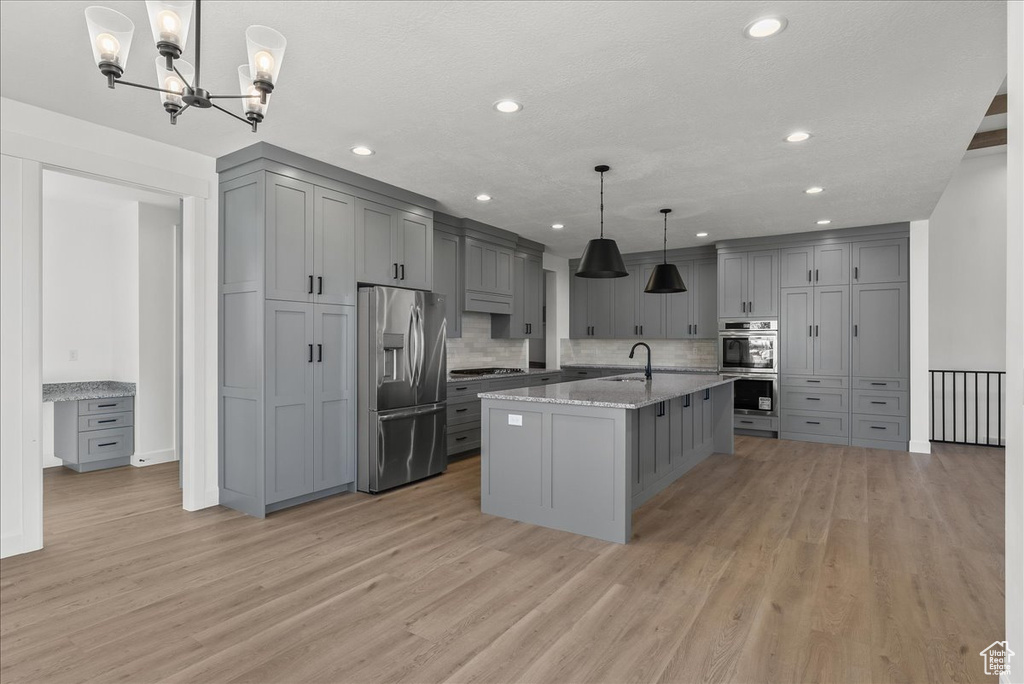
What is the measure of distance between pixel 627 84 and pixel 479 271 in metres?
3.81

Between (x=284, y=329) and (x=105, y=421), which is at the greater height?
(x=284, y=329)

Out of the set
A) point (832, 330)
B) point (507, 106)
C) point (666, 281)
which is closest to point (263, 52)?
point (507, 106)

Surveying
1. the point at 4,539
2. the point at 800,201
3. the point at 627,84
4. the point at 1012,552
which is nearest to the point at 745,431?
the point at 800,201

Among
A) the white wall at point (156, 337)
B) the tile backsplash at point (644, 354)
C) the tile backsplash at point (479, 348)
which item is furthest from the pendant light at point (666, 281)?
the white wall at point (156, 337)

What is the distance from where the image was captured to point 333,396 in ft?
14.5

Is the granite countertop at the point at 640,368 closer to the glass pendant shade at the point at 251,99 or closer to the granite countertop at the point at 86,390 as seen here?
the granite countertop at the point at 86,390

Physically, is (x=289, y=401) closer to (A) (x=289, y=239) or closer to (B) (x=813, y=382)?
(A) (x=289, y=239)

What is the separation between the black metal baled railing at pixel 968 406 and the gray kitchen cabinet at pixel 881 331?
1412mm

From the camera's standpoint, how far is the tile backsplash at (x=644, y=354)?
805 cm

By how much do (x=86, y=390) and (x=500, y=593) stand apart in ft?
17.1

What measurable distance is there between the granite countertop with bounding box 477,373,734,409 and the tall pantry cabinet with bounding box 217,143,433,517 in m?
1.30

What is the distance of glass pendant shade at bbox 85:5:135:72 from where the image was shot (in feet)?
5.62

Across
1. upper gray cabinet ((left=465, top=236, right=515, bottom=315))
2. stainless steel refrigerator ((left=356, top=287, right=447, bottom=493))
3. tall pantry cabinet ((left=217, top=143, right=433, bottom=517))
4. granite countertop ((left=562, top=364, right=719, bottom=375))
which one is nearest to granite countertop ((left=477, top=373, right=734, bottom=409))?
stainless steel refrigerator ((left=356, top=287, right=447, bottom=493))

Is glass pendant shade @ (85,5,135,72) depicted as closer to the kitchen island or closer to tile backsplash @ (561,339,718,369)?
the kitchen island
